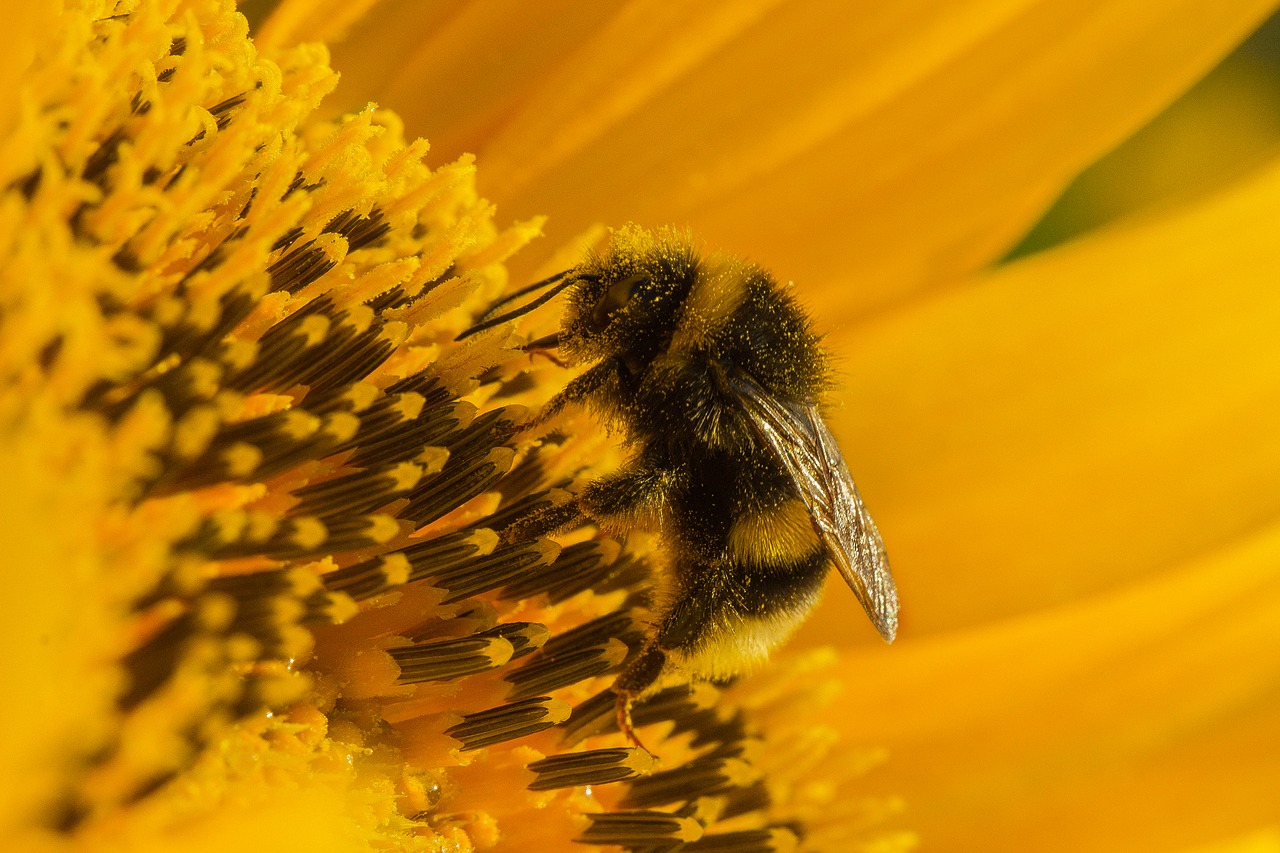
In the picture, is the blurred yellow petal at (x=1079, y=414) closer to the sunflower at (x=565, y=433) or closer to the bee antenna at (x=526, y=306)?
the sunflower at (x=565, y=433)

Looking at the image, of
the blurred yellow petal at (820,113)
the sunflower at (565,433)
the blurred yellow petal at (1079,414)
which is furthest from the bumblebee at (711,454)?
the blurred yellow petal at (1079,414)

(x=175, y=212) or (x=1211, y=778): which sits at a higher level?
(x=175, y=212)

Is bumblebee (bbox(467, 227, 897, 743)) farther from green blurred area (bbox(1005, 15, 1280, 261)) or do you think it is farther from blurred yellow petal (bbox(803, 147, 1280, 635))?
green blurred area (bbox(1005, 15, 1280, 261))

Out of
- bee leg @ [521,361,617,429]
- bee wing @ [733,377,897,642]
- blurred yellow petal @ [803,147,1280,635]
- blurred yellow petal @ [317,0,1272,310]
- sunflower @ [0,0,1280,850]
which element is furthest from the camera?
blurred yellow petal @ [803,147,1280,635]

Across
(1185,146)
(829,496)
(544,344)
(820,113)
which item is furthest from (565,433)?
(1185,146)

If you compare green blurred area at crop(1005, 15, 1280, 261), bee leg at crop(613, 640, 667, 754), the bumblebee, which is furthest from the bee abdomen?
green blurred area at crop(1005, 15, 1280, 261)

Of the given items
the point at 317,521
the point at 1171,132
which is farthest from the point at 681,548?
the point at 1171,132

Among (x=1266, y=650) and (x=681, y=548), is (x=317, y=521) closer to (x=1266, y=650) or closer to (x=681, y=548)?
(x=681, y=548)
